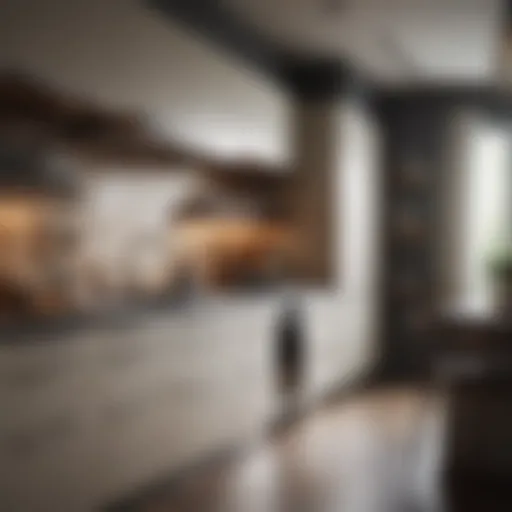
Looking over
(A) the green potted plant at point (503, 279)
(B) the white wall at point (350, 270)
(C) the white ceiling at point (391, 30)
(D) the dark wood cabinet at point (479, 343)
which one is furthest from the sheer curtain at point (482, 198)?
(D) the dark wood cabinet at point (479, 343)

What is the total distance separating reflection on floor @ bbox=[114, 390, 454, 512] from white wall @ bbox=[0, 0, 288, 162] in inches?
74.5

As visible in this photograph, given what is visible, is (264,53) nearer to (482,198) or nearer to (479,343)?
(479,343)

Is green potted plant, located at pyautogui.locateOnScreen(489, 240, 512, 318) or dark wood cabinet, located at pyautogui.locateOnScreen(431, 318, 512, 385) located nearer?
dark wood cabinet, located at pyautogui.locateOnScreen(431, 318, 512, 385)

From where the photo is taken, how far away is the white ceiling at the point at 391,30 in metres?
6.14

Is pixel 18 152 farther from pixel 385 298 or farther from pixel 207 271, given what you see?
pixel 385 298

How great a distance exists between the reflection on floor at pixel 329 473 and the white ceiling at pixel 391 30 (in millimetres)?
2559

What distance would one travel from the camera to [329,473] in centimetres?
529

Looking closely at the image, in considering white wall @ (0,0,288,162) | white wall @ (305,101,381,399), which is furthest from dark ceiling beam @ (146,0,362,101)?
white wall @ (305,101,381,399)

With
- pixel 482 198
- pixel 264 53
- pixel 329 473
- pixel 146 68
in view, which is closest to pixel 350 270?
pixel 482 198

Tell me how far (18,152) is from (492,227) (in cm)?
678

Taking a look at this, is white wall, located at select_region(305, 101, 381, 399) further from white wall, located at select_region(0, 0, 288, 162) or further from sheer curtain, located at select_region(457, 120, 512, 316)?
white wall, located at select_region(0, 0, 288, 162)

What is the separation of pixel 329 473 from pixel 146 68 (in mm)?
2339

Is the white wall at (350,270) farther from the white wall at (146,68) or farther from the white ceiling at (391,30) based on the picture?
the white wall at (146,68)

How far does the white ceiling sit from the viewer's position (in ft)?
20.2
